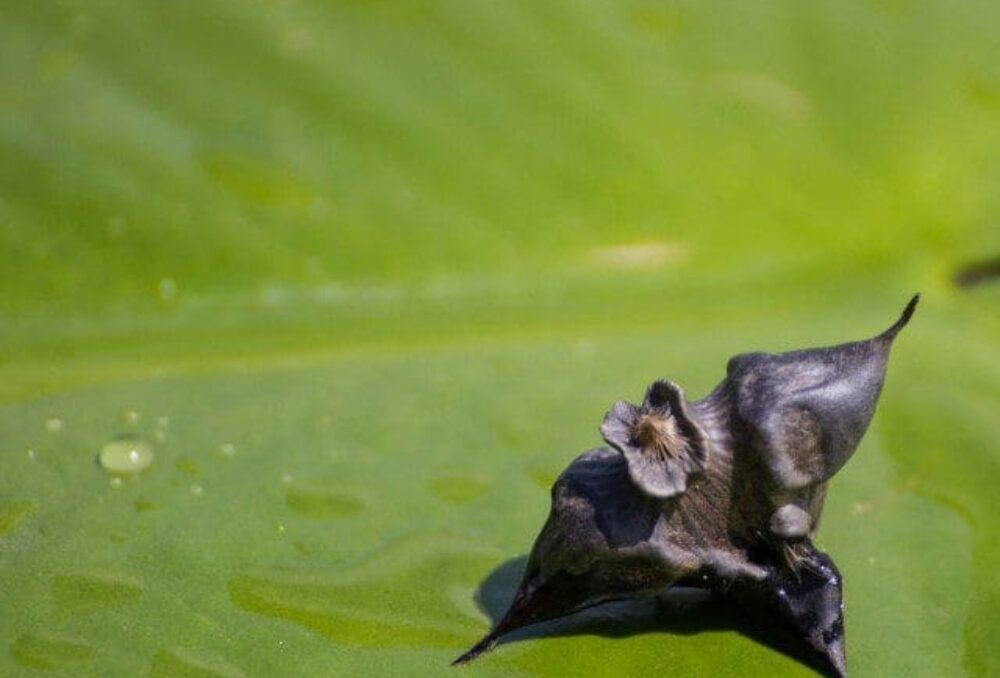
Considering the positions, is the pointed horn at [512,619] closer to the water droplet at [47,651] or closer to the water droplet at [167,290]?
the water droplet at [47,651]

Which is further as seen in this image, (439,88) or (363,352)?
(439,88)

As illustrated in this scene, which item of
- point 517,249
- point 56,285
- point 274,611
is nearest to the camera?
point 274,611

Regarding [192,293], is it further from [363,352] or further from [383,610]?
[383,610]

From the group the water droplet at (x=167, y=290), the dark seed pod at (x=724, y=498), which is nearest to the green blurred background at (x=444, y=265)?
the water droplet at (x=167, y=290)

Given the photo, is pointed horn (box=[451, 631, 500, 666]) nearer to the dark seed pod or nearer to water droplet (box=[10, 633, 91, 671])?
the dark seed pod

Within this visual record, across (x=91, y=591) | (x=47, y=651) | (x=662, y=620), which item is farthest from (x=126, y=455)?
(x=662, y=620)

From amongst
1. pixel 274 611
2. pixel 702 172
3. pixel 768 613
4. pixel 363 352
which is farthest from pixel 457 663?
pixel 702 172

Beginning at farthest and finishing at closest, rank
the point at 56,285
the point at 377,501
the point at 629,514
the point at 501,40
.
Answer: the point at 501,40 → the point at 56,285 → the point at 377,501 → the point at 629,514

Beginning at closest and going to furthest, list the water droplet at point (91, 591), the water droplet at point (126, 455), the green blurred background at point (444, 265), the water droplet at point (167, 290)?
the water droplet at point (91, 591)
the green blurred background at point (444, 265)
the water droplet at point (126, 455)
the water droplet at point (167, 290)
